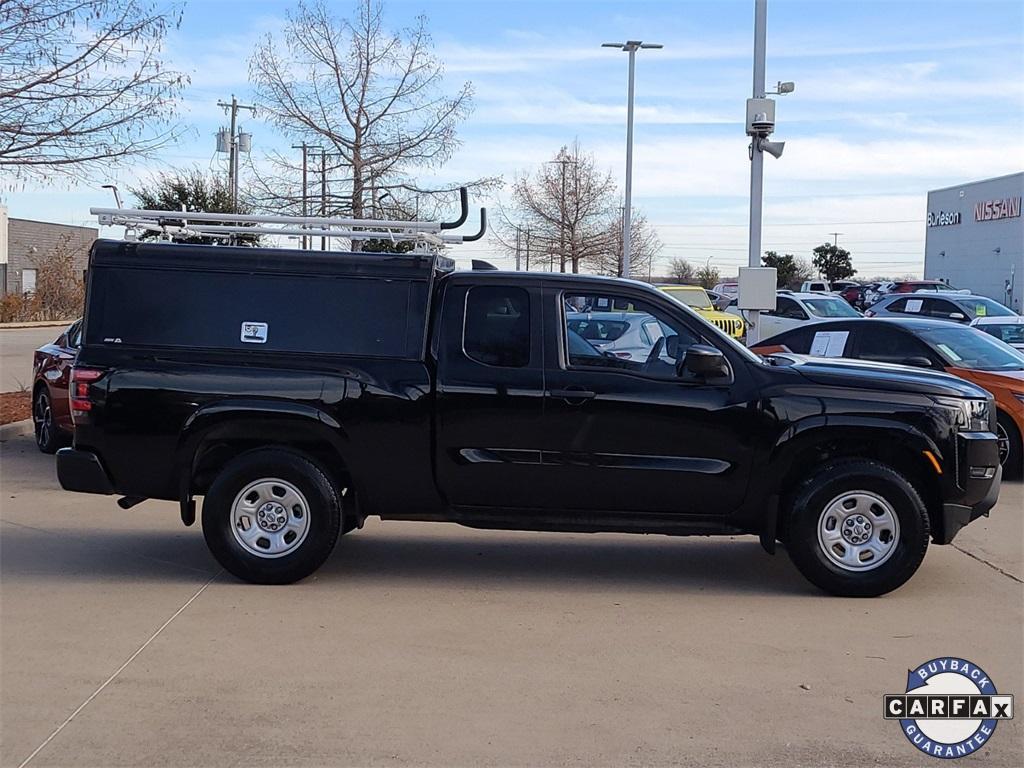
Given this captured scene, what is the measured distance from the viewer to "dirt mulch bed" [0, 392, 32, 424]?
45.7 ft

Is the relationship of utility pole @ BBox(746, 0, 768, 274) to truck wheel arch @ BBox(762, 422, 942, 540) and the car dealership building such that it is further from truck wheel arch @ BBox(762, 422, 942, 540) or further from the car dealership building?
the car dealership building

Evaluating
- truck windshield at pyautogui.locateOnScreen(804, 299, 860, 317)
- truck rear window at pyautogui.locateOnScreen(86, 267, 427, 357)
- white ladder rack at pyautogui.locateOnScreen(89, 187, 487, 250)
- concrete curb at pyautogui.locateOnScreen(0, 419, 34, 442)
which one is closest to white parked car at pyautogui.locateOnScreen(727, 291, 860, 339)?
truck windshield at pyautogui.locateOnScreen(804, 299, 860, 317)

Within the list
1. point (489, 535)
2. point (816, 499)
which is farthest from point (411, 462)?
point (816, 499)

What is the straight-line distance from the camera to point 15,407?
14.7 m

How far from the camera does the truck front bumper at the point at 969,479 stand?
6.84 m

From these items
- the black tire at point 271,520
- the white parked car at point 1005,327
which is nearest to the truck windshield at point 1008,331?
the white parked car at point 1005,327

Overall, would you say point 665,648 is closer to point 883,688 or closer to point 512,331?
point 883,688

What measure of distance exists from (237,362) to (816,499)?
365 centimetres

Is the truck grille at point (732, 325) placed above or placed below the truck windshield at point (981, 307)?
below

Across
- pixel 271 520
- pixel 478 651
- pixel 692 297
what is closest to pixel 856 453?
pixel 478 651

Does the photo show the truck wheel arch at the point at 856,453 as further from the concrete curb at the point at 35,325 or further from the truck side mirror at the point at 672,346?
the concrete curb at the point at 35,325

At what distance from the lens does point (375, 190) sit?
1906 centimetres

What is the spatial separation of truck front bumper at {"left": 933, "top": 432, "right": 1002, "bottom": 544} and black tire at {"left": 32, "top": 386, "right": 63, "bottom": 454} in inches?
347

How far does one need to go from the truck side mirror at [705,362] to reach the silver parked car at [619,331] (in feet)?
0.98
